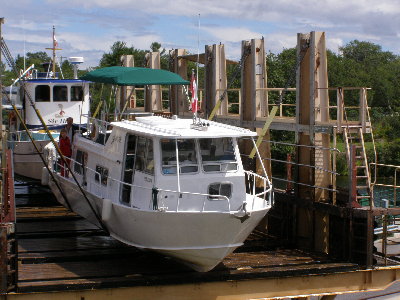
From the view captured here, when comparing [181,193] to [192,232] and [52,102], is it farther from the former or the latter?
[52,102]

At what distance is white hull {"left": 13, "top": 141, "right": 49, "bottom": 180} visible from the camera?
74.5 feet

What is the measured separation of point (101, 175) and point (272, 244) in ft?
13.5

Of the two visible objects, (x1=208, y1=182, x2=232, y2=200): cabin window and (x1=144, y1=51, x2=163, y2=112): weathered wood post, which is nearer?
(x1=208, y1=182, x2=232, y2=200): cabin window

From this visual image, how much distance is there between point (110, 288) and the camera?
1247 cm

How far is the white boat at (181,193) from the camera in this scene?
13078 millimetres

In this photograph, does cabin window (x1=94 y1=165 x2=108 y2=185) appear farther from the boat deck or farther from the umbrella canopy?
the umbrella canopy

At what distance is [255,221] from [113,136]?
3.54m

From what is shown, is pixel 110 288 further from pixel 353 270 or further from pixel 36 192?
pixel 36 192

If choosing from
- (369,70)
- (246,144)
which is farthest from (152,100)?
(369,70)

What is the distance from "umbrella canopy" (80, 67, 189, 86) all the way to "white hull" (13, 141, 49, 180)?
6270 mm

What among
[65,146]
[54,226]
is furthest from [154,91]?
[54,226]

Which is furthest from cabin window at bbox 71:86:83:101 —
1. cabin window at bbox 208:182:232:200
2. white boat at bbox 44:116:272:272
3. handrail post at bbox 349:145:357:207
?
handrail post at bbox 349:145:357:207

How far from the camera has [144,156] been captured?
14.0 meters

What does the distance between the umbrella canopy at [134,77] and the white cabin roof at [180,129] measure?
3.85 feet
